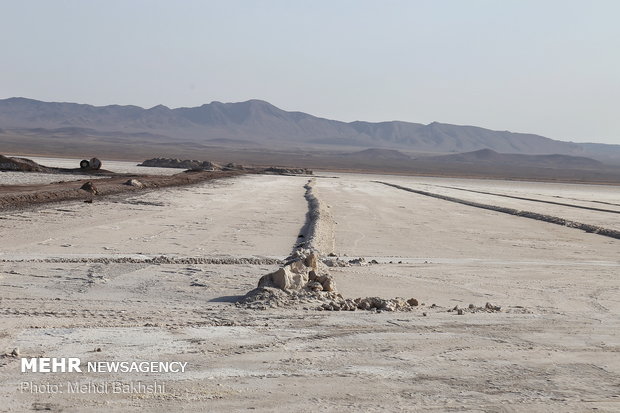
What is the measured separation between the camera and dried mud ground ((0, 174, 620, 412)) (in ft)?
17.6

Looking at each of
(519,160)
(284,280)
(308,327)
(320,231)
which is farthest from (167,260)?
(519,160)

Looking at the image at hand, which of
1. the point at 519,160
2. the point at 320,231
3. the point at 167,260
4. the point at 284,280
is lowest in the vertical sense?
the point at 167,260

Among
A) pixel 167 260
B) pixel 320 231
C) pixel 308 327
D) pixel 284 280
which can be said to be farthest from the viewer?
pixel 320 231

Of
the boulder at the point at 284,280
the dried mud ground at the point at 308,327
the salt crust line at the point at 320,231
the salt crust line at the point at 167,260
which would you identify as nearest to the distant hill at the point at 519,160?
the salt crust line at the point at 320,231

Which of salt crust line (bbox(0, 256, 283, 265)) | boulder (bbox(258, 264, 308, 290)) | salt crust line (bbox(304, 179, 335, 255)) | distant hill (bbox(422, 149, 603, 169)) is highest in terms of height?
distant hill (bbox(422, 149, 603, 169))

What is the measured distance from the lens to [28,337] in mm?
6359

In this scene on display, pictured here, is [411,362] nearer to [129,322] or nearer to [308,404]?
[308,404]

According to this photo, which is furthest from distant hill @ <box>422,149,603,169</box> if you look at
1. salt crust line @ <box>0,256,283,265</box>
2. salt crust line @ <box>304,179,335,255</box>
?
salt crust line @ <box>0,256,283,265</box>

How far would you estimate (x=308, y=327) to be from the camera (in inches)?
284

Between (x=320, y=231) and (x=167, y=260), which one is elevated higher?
(x=320, y=231)

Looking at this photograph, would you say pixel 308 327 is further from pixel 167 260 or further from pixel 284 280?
pixel 167 260

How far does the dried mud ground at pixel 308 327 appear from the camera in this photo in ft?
17.6

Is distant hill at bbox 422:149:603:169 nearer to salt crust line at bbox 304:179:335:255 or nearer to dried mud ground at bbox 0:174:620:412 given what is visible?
salt crust line at bbox 304:179:335:255

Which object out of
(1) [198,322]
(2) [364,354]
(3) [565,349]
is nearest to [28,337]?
(1) [198,322]
